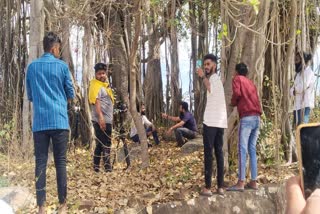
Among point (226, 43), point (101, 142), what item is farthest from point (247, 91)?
point (101, 142)

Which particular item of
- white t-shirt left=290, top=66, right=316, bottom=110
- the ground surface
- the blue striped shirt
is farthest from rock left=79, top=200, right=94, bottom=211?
white t-shirt left=290, top=66, right=316, bottom=110

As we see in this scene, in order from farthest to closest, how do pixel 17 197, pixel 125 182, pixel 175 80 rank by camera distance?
pixel 175 80, pixel 125 182, pixel 17 197

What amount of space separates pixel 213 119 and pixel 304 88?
1363 mm

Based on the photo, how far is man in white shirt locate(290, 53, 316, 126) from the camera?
492 cm

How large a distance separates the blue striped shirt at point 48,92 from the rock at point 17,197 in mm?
718

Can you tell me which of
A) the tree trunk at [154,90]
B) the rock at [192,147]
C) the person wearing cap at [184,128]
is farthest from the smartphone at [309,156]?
the tree trunk at [154,90]

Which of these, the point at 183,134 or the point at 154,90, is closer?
the point at 183,134

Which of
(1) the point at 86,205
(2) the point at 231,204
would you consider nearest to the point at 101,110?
(1) the point at 86,205

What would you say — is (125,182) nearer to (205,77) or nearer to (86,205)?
(86,205)

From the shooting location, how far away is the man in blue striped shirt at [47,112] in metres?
3.40

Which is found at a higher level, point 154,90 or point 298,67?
point 298,67

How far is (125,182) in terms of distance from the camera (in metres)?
4.66

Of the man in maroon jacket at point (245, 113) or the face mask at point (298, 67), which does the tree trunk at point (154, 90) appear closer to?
the face mask at point (298, 67)

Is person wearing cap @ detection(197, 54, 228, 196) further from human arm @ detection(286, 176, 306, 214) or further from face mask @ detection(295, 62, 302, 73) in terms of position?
human arm @ detection(286, 176, 306, 214)
